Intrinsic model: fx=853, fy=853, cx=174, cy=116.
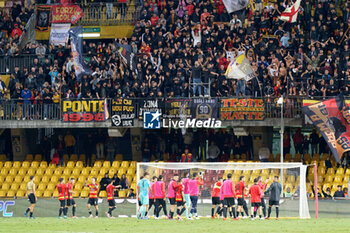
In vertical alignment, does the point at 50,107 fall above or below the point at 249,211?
above

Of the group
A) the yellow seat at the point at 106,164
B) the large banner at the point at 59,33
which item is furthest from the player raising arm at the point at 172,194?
the large banner at the point at 59,33

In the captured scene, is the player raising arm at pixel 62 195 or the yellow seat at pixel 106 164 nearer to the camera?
the player raising arm at pixel 62 195

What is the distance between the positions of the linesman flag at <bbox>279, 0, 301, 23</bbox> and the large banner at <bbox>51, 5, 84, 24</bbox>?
471 inches

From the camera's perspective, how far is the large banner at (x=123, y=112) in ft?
124

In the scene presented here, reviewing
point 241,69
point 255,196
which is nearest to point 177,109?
point 241,69

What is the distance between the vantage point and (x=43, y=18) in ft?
153

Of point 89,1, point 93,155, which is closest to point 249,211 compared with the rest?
point 93,155

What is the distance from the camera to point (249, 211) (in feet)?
107

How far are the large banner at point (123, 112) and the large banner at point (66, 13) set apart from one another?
30.3 feet

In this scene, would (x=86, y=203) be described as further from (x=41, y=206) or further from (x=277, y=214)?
(x=277, y=214)

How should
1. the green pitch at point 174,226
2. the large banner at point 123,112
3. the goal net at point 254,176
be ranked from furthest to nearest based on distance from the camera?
1. the large banner at point 123,112
2. the goal net at point 254,176
3. the green pitch at point 174,226

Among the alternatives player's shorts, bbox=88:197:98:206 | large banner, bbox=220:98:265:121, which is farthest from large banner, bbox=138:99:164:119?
player's shorts, bbox=88:197:98:206

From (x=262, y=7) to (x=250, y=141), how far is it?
7017 millimetres

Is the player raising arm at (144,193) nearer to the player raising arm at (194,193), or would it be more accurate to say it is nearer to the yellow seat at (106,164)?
the player raising arm at (194,193)
